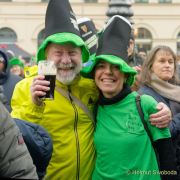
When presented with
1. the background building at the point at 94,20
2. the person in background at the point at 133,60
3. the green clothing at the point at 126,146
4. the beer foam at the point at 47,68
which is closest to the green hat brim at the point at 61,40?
the beer foam at the point at 47,68

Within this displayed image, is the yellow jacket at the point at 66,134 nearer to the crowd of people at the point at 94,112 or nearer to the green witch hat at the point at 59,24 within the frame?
the crowd of people at the point at 94,112

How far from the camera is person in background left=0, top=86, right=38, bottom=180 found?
76.8 inches

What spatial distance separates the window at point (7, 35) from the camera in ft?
116

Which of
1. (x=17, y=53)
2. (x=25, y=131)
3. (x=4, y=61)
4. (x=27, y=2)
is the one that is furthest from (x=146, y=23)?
(x=25, y=131)

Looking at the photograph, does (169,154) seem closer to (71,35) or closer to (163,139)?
(163,139)

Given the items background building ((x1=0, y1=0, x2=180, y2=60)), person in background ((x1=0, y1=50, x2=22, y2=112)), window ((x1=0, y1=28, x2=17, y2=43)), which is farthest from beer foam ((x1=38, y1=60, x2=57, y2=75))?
window ((x1=0, y1=28, x2=17, y2=43))

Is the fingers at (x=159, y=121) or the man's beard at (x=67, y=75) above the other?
the man's beard at (x=67, y=75)

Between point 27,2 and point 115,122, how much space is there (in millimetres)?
35433

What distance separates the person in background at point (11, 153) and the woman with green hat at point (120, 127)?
2.96 ft

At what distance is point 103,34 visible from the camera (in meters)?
3.08

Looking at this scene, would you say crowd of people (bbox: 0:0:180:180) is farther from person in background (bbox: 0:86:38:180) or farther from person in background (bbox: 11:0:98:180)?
person in background (bbox: 0:86:38:180)

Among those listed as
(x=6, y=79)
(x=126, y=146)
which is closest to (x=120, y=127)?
(x=126, y=146)

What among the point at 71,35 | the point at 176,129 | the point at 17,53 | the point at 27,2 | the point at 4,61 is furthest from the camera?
the point at 27,2

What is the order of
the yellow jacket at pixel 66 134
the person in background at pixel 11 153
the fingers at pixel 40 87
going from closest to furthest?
the person in background at pixel 11 153 < the fingers at pixel 40 87 < the yellow jacket at pixel 66 134
